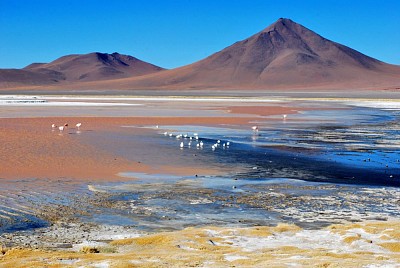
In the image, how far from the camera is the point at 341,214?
32.6 ft

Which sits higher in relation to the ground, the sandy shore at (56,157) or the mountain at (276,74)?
the mountain at (276,74)

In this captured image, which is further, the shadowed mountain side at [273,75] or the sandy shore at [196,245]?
the shadowed mountain side at [273,75]

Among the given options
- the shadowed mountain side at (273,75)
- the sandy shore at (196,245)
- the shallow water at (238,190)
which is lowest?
the sandy shore at (196,245)

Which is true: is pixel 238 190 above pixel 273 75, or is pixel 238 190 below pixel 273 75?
below

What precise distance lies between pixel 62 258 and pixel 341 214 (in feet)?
15.6

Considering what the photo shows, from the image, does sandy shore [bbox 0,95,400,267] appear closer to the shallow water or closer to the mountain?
the shallow water

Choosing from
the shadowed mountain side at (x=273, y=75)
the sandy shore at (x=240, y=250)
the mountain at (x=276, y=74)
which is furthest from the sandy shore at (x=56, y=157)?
the mountain at (x=276, y=74)

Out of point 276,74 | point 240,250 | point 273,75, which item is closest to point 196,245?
point 240,250

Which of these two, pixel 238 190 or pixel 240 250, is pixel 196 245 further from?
pixel 238 190

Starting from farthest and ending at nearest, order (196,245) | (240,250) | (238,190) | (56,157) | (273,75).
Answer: (273,75), (56,157), (238,190), (196,245), (240,250)

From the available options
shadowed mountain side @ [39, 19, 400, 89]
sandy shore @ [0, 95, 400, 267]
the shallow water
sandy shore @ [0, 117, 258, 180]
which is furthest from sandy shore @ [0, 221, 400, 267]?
shadowed mountain side @ [39, 19, 400, 89]

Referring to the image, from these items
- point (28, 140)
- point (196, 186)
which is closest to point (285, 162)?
point (196, 186)

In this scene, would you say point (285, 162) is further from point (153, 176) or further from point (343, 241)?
point (343, 241)

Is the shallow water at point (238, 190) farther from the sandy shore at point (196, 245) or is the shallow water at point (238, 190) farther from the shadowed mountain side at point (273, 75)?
the shadowed mountain side at point (273, 75)
